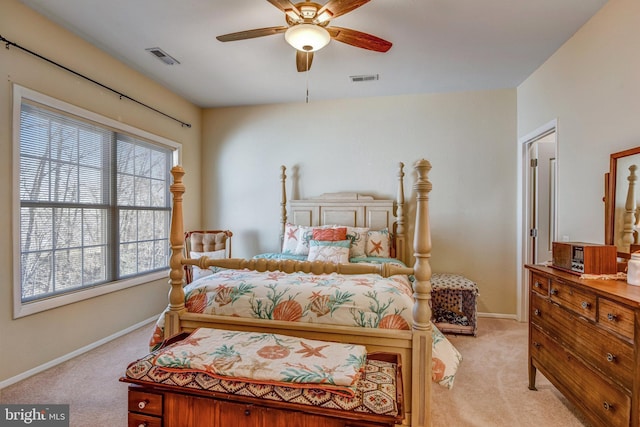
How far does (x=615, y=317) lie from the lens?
144 centimetres

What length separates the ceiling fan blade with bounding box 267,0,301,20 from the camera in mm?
1774

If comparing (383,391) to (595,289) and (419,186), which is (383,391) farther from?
(595,289)

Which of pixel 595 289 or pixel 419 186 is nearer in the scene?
pixel 595 289

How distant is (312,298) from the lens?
6.21 ft

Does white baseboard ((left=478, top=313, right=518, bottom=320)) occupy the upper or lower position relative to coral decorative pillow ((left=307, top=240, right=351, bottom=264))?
lower

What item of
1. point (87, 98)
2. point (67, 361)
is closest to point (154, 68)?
point (87, 98)

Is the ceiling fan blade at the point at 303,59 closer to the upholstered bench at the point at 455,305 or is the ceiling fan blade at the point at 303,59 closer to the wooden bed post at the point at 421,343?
the wooden bed post at the point at 421,343

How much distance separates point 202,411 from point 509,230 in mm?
3670

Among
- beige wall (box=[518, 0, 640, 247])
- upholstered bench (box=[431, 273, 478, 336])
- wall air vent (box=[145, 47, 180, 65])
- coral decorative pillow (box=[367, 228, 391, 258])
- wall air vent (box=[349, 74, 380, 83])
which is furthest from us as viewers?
coral decorative pillow (box=[367, 228, 391, 258])

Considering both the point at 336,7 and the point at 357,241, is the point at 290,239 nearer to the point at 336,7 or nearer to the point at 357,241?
the point at 357,241

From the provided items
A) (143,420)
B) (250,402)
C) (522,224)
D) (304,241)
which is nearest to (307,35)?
(250,402)

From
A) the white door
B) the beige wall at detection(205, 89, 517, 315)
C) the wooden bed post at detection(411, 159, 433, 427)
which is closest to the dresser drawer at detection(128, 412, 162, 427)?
the wooden bed post at detection(411, 159, 433, 427)

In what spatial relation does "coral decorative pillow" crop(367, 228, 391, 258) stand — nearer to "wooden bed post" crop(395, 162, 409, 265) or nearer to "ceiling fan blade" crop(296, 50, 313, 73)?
"wooden bed post" crop(395, 162, 409, 265)

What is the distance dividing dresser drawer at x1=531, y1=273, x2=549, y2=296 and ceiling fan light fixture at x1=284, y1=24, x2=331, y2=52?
7.03 ft
